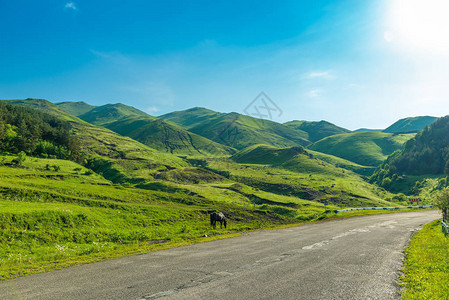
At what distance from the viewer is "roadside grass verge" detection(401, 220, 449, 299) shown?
39.1ft

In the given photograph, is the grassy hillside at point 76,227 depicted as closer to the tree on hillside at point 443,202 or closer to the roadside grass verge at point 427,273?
the roadside grass verge at point 427,273

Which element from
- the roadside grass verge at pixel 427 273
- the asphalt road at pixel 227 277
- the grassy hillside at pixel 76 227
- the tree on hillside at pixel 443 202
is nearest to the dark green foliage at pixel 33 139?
the grassy hillside at pixel 76 227

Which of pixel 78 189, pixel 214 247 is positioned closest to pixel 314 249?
pixel 214 247

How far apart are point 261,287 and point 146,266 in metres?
8.57

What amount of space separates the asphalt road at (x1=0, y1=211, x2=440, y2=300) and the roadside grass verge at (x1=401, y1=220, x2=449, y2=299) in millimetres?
763

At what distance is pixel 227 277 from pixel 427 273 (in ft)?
40.7

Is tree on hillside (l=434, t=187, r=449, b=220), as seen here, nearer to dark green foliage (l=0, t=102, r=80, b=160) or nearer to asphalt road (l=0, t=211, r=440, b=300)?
asphalt road (l=0, t=211, r=440, b=300)

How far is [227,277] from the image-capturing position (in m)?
14.6

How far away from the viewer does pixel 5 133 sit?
366ft

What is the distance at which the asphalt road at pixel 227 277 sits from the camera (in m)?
12.2

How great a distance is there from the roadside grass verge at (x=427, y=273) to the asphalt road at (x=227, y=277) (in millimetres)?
763

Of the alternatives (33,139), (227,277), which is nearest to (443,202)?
(227,277)

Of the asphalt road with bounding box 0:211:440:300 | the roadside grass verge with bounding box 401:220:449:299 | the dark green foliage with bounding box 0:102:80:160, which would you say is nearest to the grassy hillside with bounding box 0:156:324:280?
the asphalt road with bounding box 0:211:440:300

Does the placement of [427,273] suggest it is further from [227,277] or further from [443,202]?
[443,202]
